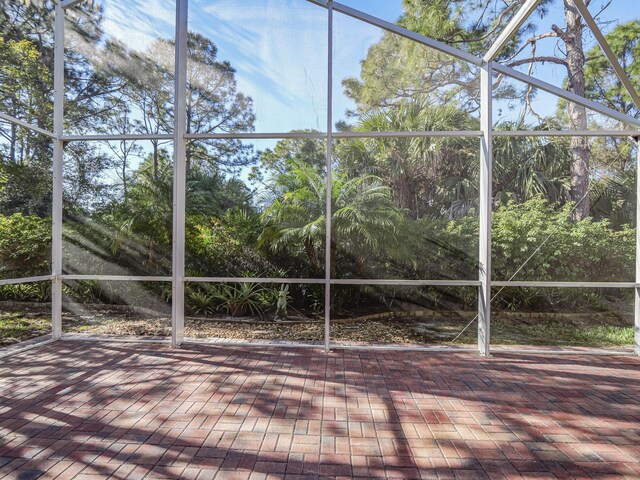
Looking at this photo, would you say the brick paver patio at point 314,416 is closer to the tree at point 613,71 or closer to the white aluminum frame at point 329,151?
the white aluminum frame at point 329,151

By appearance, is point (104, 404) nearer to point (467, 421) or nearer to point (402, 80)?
point (467, 421)

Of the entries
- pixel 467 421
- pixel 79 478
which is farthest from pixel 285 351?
pixel 79 478

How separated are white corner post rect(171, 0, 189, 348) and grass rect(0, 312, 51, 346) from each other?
2.12 metres

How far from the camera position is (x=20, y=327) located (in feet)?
16.0

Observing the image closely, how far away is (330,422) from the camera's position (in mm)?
2549

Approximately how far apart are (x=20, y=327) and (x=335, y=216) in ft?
13.9

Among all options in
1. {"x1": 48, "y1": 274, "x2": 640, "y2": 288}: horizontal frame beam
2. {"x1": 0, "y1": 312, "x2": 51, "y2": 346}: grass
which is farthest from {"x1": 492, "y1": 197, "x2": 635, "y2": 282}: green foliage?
{"x1": 0, "y1": 312, "x2": 51, "y2": 346}: grass

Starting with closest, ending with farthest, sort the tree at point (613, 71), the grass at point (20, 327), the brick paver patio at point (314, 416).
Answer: the brick paver patio at point (314, 416)
the grass at point (20, 327)
the tree at point (613, 71)

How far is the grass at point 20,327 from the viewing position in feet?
15.6

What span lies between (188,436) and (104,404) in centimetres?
88

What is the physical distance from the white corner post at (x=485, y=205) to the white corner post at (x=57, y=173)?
189 inches

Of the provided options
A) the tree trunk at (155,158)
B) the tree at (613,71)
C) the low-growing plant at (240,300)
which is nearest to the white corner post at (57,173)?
the tree trunk at (155,158)

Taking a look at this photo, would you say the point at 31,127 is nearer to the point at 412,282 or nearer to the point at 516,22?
the point at 412,282

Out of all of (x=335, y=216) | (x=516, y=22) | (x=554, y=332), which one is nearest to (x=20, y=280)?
(x=335, y=216)
